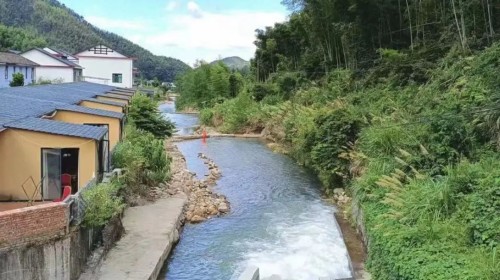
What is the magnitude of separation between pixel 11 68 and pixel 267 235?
31.4 m

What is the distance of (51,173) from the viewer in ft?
40.0

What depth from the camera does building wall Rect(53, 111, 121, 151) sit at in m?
16.0

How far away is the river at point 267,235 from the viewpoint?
12781mm

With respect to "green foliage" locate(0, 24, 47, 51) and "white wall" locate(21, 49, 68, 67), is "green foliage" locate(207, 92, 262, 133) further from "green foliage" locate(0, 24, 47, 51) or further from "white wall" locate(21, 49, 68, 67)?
"green foliage" locate(0, 24, 47, 51)

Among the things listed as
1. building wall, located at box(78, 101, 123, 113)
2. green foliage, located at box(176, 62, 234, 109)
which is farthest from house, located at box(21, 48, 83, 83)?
building wall, located at box(78, 101, 123, 113)

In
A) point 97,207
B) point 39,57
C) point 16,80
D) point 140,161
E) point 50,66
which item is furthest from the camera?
point 50,66

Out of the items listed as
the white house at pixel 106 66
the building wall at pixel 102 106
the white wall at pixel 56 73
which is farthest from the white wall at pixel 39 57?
the building wall at pixel 102 106

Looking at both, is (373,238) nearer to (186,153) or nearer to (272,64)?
(186,153)

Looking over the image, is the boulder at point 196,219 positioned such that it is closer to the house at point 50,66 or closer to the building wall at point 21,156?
the building wall at point 21,156

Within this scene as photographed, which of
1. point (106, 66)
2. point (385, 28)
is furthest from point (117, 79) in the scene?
point (385, 28)

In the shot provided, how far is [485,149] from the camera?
13.0 metres

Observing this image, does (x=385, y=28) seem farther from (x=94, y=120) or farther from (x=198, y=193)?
(x=94, y=120)

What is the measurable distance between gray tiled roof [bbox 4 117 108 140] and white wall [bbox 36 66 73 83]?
3936 centimetres

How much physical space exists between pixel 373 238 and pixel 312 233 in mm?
4148
